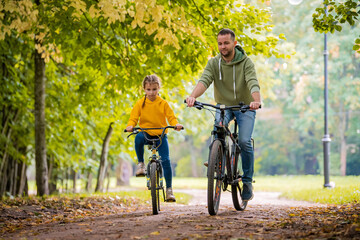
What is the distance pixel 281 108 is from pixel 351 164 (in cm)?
719

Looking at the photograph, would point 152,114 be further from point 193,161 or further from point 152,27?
point 193,161

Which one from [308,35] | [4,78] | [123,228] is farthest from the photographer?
[308,35]

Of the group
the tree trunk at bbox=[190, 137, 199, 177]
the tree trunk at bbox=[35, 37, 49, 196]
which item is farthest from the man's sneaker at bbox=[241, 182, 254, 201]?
the tree trunk at bbox=[190, 137, 199, 177]

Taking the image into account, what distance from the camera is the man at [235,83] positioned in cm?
657

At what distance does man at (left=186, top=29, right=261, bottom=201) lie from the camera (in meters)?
6.57

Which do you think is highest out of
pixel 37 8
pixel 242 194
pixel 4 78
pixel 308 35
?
pixel 308 35

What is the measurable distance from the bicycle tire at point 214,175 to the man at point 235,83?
61 centimetres

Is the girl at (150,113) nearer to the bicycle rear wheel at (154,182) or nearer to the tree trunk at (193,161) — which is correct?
the bicycle rear wheel at (154,182)

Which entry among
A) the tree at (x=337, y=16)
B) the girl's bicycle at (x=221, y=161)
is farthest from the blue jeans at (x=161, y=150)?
the tree at (x=337, y=16)

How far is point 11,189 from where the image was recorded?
1489 cm

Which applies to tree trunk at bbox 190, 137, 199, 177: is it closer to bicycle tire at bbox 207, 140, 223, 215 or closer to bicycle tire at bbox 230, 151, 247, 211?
bicycle tire at bbox 230, 151, 247, 211

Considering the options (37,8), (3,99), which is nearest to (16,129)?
(3,99)

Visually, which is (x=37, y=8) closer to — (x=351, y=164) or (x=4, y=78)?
(x=4, y=78)

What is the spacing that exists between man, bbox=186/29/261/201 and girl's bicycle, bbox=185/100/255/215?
0.14 meters
